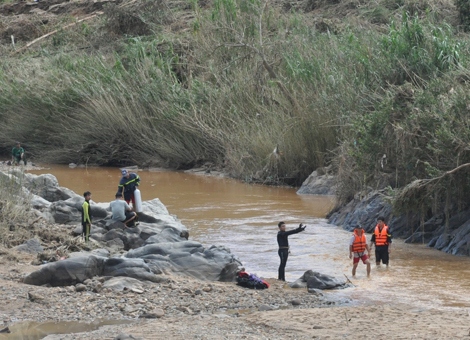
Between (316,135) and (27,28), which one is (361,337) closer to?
(316,135)

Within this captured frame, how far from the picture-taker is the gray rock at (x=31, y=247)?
15.0 m

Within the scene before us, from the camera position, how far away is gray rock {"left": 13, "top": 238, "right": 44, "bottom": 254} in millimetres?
15043

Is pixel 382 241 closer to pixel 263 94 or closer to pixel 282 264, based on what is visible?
pixel 282 264

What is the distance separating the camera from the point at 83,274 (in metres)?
12.9

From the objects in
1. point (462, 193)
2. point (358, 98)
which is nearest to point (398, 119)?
point (462, 193)

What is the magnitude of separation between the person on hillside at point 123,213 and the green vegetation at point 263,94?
5069mm

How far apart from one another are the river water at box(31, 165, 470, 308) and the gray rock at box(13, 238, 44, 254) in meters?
3.59

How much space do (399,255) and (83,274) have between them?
6.71 m

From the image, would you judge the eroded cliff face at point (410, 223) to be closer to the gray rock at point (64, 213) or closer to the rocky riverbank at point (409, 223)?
the rocky riverbank at point (409, 223)

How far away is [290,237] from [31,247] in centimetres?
612

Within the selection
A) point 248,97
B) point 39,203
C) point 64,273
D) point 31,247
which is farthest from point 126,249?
point 248,97

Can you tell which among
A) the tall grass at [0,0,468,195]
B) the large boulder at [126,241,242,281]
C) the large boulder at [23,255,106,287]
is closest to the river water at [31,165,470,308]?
the large boulder at [126,241,242,281]

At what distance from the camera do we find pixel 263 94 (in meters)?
29.8

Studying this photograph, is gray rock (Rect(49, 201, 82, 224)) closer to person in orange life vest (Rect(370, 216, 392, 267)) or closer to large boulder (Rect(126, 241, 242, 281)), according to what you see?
large boulder (Rect(126, 241, 242, 281))
